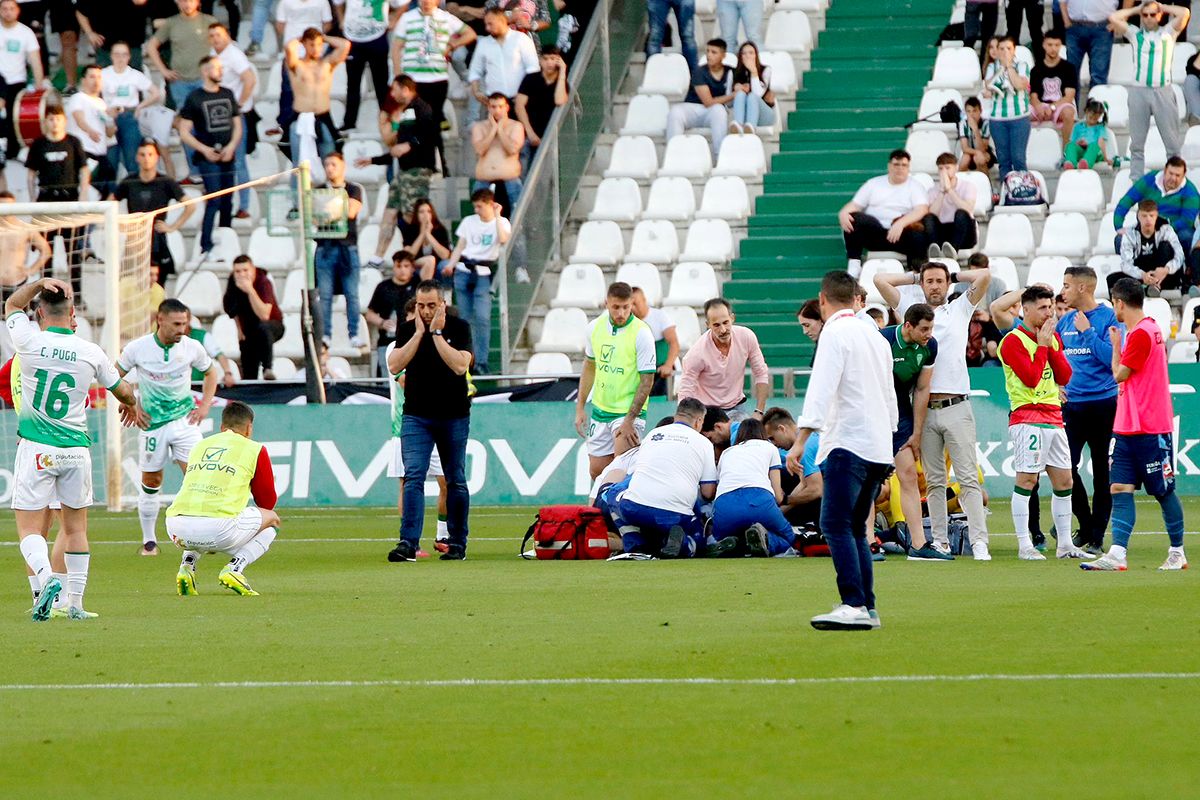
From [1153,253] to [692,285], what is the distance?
5826mm

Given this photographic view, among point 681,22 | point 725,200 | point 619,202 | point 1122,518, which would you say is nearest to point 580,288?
point 619,202

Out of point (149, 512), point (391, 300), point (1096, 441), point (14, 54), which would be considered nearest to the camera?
point (1096, 441)

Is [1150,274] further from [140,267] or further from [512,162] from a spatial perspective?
[140,267]

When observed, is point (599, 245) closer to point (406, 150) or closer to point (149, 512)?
point (406, 150)

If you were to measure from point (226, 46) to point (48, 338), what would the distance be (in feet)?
56.0

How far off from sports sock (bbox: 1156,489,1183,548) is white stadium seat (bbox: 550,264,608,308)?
12697mm

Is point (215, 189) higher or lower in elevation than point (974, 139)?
lower

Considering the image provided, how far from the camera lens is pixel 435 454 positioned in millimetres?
18281

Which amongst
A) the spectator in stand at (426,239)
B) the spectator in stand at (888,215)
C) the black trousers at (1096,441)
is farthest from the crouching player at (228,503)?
the spectator in stand at (888,215)

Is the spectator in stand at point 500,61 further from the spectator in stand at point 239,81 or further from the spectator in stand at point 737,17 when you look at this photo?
the spectator in stand at point 239,81

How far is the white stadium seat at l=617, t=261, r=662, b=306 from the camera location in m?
24.4

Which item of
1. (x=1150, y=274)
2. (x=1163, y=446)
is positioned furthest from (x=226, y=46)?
(x=1163, y=446)

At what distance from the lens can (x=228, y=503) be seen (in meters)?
12.2

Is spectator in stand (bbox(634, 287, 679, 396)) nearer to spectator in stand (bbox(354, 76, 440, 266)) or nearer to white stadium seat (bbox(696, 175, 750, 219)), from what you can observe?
white stadium seat (bbox(696, 175, 750, 219))
